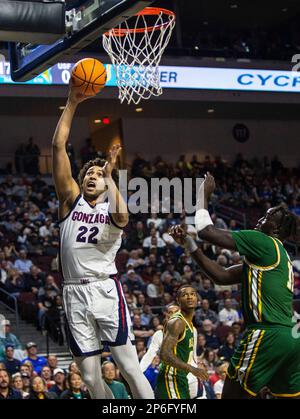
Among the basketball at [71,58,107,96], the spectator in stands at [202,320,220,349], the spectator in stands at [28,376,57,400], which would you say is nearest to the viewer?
the basketball at [71,58,107,96]

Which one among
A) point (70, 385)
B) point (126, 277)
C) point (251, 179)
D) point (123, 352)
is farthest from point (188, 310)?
point (251, 179)

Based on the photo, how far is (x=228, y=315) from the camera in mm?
16656

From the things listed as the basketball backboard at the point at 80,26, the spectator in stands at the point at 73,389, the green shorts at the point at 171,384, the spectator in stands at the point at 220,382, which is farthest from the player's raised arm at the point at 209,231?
the spectator in stands at the point at 220,382

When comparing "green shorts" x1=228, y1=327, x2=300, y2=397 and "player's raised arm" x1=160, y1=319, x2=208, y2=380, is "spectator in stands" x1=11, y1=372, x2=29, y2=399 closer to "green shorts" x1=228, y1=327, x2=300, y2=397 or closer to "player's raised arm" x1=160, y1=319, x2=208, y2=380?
"player's raised arm" x1=160, y1=319, x2=208, y2=380

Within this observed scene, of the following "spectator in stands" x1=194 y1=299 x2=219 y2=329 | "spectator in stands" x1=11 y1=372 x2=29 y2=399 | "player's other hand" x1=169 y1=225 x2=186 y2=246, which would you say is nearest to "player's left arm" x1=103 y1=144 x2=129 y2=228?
"player's other hand" x1=169 y1=225 x2=186 y2=246

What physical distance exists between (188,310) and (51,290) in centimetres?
819

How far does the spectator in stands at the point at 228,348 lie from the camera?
1509 centimetres

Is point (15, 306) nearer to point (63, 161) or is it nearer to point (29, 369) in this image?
point (29, 369)

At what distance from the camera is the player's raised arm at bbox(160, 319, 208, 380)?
761cm

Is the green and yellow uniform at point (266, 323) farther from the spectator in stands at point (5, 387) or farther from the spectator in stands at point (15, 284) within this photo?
the spectator in stands at point (15, 284)

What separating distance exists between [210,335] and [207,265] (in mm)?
9413

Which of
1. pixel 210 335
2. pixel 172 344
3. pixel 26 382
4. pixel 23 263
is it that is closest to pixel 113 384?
pixel 26 382

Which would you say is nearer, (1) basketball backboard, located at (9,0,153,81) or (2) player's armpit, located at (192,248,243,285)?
(2) player's armpit, located at (192,248,243,285)
